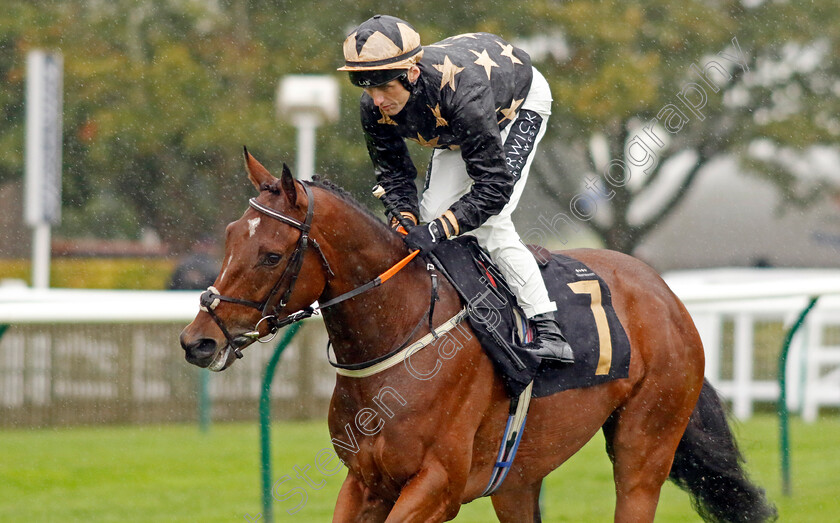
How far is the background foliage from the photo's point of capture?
1473 centimetres

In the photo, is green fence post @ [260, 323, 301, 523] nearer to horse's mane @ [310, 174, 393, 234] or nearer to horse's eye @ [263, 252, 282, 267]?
horse's mane @ [310, 174, 393, 234]

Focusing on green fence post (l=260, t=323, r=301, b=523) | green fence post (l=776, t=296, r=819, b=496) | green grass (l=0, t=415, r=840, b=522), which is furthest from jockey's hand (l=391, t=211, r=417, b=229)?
green fence post (l=776, t=296, r=819, b=496)

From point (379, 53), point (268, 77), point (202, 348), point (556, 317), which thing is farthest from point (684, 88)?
point (202, 348)

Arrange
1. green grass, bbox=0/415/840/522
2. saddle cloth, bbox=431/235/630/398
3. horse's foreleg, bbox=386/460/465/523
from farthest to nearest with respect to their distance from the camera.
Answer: green grass, bbox=0/415/840/522, saddle cloth, bbox=431/235/630/398, horse's foreleg, bbox=386/460/465/523

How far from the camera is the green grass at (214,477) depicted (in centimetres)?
598

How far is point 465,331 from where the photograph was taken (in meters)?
3.69

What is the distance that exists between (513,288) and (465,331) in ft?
0.96

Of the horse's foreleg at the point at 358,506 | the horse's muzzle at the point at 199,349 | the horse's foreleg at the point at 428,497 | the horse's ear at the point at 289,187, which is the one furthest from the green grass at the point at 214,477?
the horse's muzzle at the point at 199,349

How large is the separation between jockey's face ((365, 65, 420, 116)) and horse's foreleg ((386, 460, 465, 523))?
1229 millimetres

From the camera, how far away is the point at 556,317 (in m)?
4.02

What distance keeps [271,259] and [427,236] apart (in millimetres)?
616

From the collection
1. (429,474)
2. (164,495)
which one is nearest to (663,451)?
(429,474)

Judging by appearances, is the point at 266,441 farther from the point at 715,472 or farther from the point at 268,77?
the point at 268,77

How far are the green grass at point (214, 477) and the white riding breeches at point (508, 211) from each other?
1.56m
